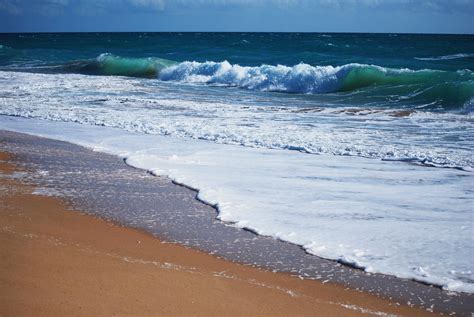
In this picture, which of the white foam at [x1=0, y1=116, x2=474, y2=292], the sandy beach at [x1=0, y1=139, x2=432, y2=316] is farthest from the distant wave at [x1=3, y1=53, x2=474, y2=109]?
the sandy beach at [x1=0, y1=139, x2=432, y2=316]

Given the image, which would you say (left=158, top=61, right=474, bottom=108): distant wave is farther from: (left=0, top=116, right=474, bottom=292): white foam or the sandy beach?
the sandy beach

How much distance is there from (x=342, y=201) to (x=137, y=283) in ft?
9.68

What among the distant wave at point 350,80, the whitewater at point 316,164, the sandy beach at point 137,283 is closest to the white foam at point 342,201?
the whitewater at point 316,164

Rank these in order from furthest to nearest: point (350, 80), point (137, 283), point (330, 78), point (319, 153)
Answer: point (330, 78), point (350, 80), point (319, 153), point (137, 283)

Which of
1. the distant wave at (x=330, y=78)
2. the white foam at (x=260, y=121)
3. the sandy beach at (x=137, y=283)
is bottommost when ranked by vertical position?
the sandy beach at (x=137, y=283)

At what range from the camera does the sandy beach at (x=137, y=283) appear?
3314 mm

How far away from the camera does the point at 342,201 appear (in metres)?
6.04

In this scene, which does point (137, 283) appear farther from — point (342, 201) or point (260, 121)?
point (260, 121)

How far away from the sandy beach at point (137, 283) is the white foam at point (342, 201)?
0.75 meters

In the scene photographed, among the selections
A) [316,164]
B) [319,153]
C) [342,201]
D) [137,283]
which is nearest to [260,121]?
[319,153]

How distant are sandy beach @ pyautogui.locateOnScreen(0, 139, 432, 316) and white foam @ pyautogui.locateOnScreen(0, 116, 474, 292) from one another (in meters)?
0.75

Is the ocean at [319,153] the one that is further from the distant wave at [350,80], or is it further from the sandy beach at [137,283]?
the sandy beach at [137,283]

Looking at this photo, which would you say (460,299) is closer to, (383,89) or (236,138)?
(236,138)

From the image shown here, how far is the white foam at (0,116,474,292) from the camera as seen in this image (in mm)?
4566
